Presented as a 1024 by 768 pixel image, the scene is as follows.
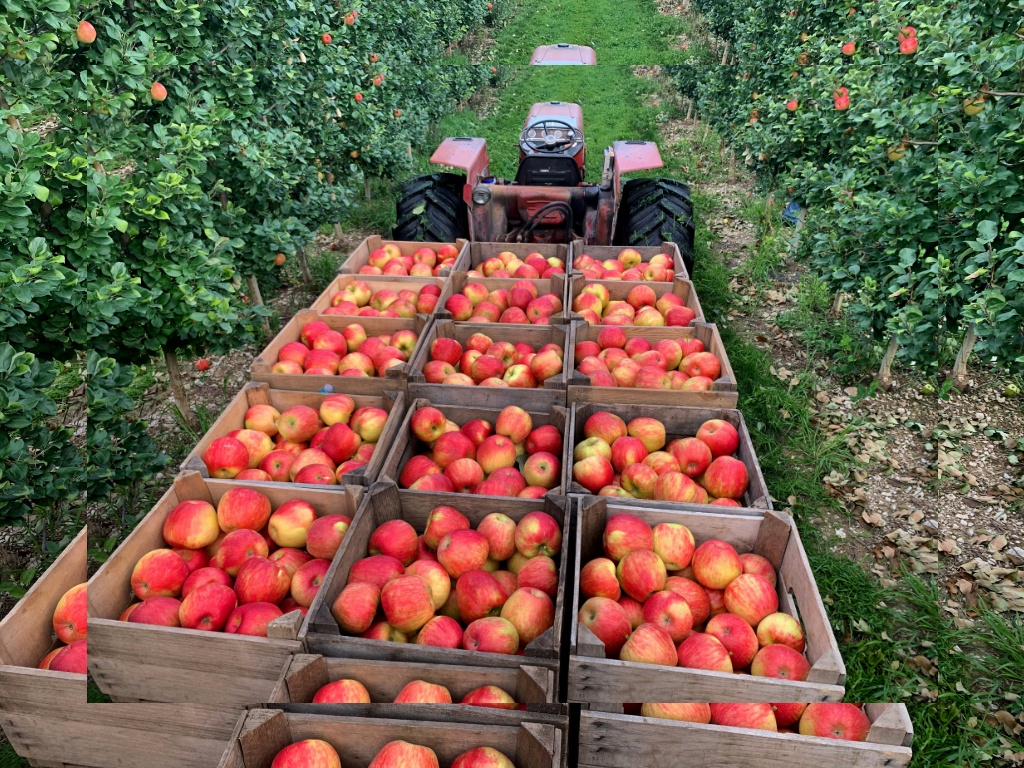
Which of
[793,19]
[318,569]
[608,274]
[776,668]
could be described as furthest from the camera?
[793,19]

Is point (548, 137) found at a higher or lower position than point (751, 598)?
higher

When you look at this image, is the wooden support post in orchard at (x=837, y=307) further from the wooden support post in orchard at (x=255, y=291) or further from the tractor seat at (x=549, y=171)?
the wooden support post in orchard at (x=255, y=291)

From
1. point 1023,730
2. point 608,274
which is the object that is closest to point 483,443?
point 608,274

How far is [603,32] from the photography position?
47.9ft

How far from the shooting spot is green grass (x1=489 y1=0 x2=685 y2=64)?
14.2 metres

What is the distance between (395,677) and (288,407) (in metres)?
1.78

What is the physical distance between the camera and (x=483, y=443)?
2.94 meters

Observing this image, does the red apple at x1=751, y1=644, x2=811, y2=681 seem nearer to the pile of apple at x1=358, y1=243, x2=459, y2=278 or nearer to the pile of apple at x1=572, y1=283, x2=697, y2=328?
the pile of apple at x1=572, y1=283, x2=697, y2=328

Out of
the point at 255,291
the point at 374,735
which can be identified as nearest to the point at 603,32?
the point at 255,291

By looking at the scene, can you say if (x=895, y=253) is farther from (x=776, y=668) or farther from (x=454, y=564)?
(x=454, y=564)

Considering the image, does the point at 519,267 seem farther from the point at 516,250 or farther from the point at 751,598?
the point at 751,598

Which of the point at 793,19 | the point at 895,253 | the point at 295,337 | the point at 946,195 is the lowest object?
the point at 295,337

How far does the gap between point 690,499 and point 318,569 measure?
1.48m

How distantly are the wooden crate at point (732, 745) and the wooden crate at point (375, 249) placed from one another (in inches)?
125
